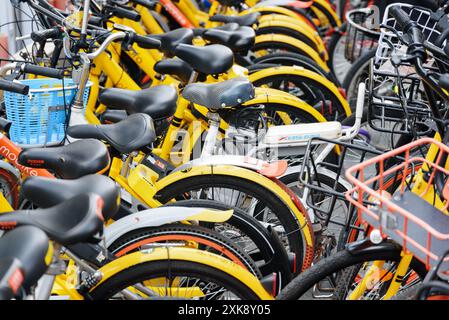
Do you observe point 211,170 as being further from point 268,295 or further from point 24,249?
point 24,249

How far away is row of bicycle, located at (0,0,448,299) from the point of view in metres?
3.00

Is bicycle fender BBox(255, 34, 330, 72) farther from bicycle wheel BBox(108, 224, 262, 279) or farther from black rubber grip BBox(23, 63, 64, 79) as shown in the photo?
bicycle wheel BBox(108, 224, 262, 279)

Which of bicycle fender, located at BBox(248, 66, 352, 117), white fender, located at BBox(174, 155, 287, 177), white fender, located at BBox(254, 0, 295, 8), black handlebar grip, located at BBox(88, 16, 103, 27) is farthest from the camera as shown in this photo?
white fender, located at BBox(254, 0, 295, 8)

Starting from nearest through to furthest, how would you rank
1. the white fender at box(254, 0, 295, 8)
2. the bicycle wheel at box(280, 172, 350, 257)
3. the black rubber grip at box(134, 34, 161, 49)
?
the bicycle wheel at box(280, 172, 350, 257) → the black rubber grip at box(134, 34, 161, 49) → the white fender at box(254, 0, 295, 8)

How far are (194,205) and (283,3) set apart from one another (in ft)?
15.0

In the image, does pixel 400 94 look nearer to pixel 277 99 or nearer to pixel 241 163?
pixel 241 163

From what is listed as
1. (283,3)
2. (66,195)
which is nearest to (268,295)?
(66,195)

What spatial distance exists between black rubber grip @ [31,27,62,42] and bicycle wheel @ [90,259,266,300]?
5.63ft

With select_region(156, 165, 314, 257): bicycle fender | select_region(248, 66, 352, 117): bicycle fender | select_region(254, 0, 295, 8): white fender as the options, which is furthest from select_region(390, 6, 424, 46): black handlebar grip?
select_region(254, 0, 295, 8): white fender

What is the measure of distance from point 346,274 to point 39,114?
1.77 meters

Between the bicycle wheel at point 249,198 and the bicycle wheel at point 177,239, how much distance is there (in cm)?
57

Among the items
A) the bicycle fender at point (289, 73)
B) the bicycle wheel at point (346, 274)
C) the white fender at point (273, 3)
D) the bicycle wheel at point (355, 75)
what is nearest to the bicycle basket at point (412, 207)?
the bicycle wheel at point (346, 274)

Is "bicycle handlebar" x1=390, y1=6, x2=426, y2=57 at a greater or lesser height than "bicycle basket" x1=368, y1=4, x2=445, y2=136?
greater

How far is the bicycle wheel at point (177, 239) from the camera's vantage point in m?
3.70
